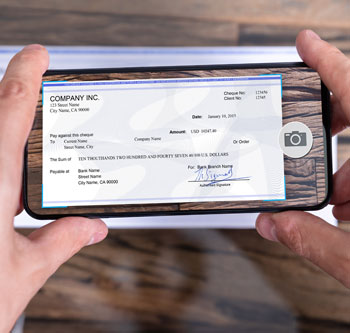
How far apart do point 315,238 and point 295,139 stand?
3.6 inches

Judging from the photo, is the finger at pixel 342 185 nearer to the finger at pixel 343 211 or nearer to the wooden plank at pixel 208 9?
the finger at pixel 343 211

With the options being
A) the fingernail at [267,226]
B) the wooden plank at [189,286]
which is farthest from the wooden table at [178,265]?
the fingernail at [267,226]

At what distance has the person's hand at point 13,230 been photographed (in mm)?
259

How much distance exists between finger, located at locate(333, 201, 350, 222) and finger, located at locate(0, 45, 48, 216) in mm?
331

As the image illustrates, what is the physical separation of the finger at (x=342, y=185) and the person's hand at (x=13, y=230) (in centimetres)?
27

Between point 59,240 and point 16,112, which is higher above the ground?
point 16,112

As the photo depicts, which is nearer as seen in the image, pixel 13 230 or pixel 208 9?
pixel 13 230

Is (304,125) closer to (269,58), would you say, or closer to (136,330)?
(269,58)

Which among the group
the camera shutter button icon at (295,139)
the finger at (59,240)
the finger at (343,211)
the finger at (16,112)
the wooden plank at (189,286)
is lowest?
the wooden plank at (189,286)

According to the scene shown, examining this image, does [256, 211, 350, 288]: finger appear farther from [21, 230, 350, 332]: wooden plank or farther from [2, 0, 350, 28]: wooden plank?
[2, 0, 350, 28]: wooden plank

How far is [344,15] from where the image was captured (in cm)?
45

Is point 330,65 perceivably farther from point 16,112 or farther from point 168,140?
point 16,112

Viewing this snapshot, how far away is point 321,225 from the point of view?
0.30m

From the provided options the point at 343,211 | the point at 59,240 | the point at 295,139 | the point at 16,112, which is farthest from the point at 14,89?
the point at 343,211
